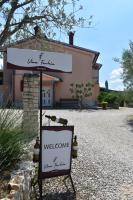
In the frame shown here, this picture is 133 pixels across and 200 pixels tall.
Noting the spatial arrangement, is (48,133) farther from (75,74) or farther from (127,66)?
(75,74)

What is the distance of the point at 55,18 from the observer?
504 inches

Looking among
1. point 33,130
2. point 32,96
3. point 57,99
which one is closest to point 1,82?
point 57,99

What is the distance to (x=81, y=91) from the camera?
153 feet

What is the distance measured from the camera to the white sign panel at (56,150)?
320 inches

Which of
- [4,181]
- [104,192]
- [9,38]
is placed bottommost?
[104,192]

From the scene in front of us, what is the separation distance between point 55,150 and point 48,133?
1.29 ft

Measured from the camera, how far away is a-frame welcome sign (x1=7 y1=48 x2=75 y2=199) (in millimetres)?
8133

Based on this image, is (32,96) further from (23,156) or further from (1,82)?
(1,82)

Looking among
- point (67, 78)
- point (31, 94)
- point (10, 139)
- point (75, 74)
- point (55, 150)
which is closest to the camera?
point (10, 139)

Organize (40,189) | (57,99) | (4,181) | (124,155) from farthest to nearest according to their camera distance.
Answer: (57,99) → (124,155) → (40,189) → (4,181)

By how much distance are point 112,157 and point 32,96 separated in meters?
3.40

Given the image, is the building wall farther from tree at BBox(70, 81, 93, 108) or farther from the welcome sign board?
the welcome sign board

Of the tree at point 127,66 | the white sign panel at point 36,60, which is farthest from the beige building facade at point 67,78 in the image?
the white sign panel at point 36,60

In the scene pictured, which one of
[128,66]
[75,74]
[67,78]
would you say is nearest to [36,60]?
[128,66]
